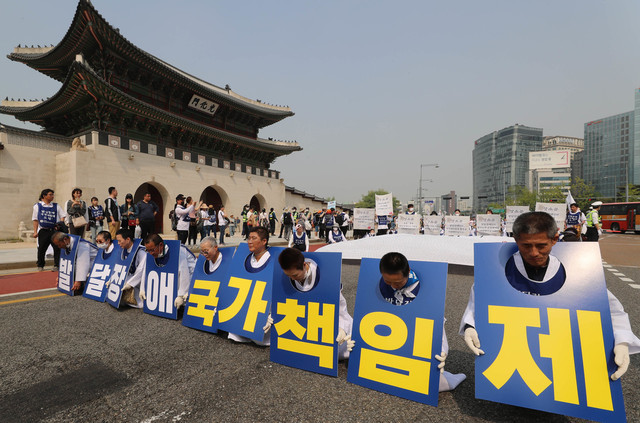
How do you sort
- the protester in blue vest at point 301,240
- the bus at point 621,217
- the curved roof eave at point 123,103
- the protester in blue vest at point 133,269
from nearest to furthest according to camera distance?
the protester in blue vest at point 133,269 → the protester in blue vest at point 301,240 → the curved roof eave at point 123,103 → the bus at point 621,217

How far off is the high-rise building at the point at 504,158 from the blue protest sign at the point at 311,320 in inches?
4419

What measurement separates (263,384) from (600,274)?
232cm

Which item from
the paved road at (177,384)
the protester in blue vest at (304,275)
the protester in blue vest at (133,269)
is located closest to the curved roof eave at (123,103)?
→ the protester in blue vest at (133,269)

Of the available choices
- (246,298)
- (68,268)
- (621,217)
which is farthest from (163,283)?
(621,217)

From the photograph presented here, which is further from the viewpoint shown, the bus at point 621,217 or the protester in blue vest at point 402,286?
the bus at point 621,217

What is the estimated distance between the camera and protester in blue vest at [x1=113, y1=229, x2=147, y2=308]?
4.11 metres

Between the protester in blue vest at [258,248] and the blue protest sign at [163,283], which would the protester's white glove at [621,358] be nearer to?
the protester in blue vest at [258,248]

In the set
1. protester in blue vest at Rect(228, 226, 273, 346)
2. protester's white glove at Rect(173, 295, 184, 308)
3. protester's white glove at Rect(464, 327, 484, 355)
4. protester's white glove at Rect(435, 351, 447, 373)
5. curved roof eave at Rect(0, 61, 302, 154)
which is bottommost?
protester's white glove at Rect(173, 295, 184, 308)

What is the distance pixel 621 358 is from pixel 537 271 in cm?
58

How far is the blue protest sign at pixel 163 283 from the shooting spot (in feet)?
12.3

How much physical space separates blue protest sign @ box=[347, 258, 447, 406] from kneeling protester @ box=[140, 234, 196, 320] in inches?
91.9

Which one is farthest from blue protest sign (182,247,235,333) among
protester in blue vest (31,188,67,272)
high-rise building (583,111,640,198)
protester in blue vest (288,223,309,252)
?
high-rise building (583,111,640,198)

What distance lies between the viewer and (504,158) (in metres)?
111

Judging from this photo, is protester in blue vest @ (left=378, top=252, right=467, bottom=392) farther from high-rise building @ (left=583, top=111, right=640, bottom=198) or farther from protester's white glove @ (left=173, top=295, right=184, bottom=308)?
high-rise building @ (left=583, top=111, right=640, bottom=198)
